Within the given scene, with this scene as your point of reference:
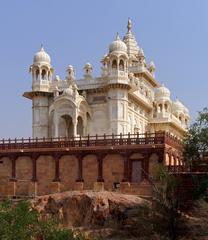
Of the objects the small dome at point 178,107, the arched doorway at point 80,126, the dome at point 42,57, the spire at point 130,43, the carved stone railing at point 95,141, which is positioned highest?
the spire at point 130,43

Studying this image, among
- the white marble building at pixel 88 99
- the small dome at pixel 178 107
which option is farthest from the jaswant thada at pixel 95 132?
the small dome at pixel 178 107

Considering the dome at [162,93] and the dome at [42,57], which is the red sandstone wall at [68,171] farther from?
the dome at [162,93]

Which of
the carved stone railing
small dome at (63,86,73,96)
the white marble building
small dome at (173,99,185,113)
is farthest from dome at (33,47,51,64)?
small dome at (173,99,185,113)

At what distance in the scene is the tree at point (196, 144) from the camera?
38156 mm

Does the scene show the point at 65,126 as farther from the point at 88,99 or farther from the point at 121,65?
the point at 121,65

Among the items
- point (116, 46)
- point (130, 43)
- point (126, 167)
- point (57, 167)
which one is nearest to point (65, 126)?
point (116, 46)

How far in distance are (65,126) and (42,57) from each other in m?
6.81

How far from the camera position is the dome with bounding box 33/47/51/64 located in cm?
5477

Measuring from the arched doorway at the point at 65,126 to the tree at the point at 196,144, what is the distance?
54.5 ft

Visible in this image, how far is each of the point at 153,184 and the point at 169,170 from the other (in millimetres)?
2624

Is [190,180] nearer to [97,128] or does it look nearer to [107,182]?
[107,182]

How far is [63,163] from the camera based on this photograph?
4459cm

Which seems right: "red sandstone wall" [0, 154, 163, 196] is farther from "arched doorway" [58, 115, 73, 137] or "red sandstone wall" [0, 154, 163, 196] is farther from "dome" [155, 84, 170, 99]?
"dome" [155, 84, 170, 99]

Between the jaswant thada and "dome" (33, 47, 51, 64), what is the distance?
98mm
